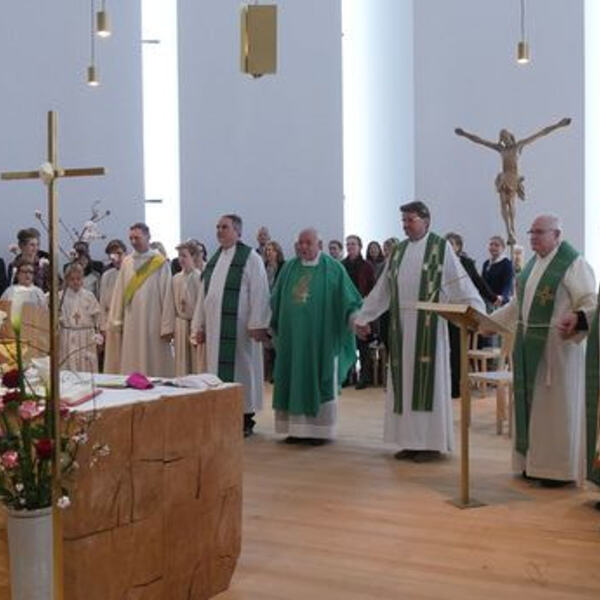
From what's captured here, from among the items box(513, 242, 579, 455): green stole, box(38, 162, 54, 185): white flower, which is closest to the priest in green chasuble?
box(513, 242, 579, 455): green stole

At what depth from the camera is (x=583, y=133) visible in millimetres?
13438

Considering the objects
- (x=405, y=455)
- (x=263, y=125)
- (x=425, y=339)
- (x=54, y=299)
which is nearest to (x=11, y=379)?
(x=54, y=299)

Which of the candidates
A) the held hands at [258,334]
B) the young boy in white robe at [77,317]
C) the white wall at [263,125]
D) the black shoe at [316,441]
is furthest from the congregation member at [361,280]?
the young boy in white robe at [77,317]

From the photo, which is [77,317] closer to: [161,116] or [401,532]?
[401,532]

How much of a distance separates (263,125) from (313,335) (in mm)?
6813

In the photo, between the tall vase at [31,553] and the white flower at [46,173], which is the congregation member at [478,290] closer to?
the tall vase at [31,553]

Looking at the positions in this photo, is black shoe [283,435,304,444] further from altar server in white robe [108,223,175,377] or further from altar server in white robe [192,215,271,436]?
altar server in white robe [108,223,175,377]

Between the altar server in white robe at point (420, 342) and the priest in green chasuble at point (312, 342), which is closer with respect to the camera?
the altar server in white robe at point (420, 342)

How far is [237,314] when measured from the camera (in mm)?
8266

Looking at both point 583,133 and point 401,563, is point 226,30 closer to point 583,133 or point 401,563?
point 583,133

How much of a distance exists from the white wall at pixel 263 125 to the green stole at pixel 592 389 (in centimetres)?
828

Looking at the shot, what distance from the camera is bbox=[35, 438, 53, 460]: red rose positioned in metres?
3.03

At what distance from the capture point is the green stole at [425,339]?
7305mm

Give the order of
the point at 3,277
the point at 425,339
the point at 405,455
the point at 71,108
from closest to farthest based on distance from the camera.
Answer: the point at 425,339, the point at 405,455, the point at 3,277, the point at 71,108
